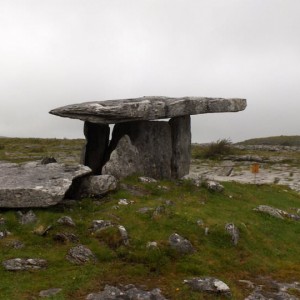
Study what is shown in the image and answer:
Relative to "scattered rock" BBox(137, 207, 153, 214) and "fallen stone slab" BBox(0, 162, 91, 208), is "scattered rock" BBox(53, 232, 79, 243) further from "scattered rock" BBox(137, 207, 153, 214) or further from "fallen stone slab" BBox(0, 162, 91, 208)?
"scattered rock" BBox(137, 207, 153, 214)

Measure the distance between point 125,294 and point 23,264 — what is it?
445cm

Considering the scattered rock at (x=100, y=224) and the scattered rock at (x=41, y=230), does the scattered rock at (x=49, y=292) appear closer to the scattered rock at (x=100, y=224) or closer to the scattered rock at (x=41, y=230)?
the scattered rock at (x=41, y=230)

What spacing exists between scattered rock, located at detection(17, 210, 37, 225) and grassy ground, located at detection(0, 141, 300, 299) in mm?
309

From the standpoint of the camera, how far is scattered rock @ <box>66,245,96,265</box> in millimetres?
17656

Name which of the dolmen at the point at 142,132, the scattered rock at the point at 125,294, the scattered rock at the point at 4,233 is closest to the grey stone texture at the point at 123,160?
the dolmen at the point at 142,132

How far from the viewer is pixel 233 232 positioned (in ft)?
65.7

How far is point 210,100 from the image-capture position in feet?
96.2

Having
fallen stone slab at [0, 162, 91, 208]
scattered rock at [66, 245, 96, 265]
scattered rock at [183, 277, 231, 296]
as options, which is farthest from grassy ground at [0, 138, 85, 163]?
scattered rock at [183, 277, 231, 296]

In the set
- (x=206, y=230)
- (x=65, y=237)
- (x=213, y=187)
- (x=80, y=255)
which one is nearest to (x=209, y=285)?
(x=206, y=230)

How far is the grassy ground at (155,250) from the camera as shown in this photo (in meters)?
16.0

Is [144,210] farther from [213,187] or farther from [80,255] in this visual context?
[213,187]

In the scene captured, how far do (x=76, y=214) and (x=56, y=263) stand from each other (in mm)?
4422

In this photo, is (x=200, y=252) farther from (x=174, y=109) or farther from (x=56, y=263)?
(x=174, y=109)

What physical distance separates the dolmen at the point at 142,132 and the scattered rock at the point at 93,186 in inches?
82.5
